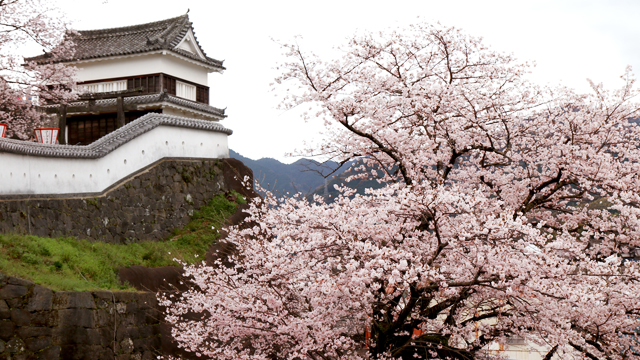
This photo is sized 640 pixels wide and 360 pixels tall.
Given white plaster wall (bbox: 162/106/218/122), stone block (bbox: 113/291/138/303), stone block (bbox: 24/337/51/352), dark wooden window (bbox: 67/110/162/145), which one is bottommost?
stone block (bbox: 24/337/51/352)

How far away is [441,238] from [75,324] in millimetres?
6758

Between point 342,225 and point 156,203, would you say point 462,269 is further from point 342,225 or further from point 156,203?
point 156,203

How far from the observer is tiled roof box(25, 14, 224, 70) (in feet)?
67.0

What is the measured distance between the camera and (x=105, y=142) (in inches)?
560

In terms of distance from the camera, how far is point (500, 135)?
35.7ft

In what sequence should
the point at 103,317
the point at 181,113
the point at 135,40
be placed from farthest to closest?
1. the point at 135,40
2. the point at 181,113
3. the point at 103,317

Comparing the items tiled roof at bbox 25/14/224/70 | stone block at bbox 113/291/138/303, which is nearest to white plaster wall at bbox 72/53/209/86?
tiled roof at bbox 25/14/224/70

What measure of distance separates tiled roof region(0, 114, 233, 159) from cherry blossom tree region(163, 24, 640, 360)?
491 centimetres

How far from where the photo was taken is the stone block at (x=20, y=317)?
8.55m

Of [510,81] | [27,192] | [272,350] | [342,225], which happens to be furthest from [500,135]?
[27,192]

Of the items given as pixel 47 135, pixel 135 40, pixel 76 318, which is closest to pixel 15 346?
pixel 76 318

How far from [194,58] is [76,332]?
47.7 ft

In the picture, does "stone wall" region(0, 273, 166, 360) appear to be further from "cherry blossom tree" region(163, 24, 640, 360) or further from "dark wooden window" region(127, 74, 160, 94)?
"dark wooden window" region(127, 74, 160, 94)

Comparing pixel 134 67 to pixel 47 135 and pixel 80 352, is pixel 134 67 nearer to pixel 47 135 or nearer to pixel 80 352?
pixel 47 135
